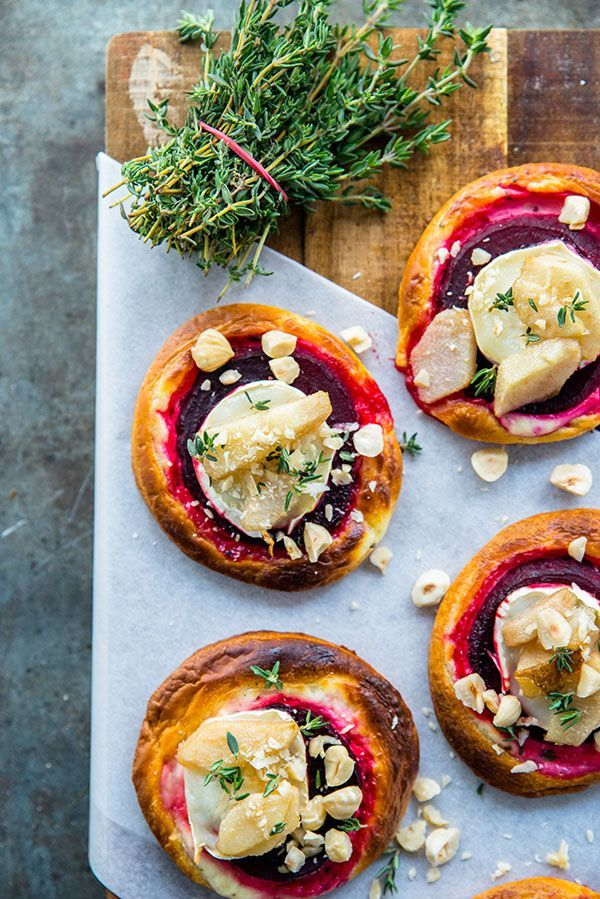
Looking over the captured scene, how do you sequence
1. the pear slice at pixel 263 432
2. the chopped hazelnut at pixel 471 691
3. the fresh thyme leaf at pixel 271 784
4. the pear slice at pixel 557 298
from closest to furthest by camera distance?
the fresh thyme leaf at pixel 271 784 < the pear slice at pixel 263 432 < the pear slice at pixel 557 298 < the chopped hazelnut at pixel 471 691

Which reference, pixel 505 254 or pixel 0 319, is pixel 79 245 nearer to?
pixel 0 319

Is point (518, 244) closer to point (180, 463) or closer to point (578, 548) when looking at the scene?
point (578, 548)

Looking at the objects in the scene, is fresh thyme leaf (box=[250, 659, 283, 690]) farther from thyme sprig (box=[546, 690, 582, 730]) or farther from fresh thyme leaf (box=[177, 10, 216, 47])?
fresh thyme leaf (box=[177, 10, 216, 47])

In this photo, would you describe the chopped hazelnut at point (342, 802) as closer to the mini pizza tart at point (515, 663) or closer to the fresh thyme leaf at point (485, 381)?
the mini pizza tart at point (515, 663)

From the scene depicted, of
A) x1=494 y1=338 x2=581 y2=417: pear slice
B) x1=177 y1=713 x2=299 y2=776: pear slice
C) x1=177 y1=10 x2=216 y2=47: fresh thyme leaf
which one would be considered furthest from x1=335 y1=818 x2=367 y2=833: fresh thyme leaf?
x1=177 y1=10 x2=216 y2=47: fresh thyme leaf

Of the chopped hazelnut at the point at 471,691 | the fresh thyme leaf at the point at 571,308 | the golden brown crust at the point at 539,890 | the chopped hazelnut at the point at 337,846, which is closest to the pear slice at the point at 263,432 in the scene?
the fresh thyme leaf at the point at 571,308

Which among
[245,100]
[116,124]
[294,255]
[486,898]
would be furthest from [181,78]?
[486,898]
